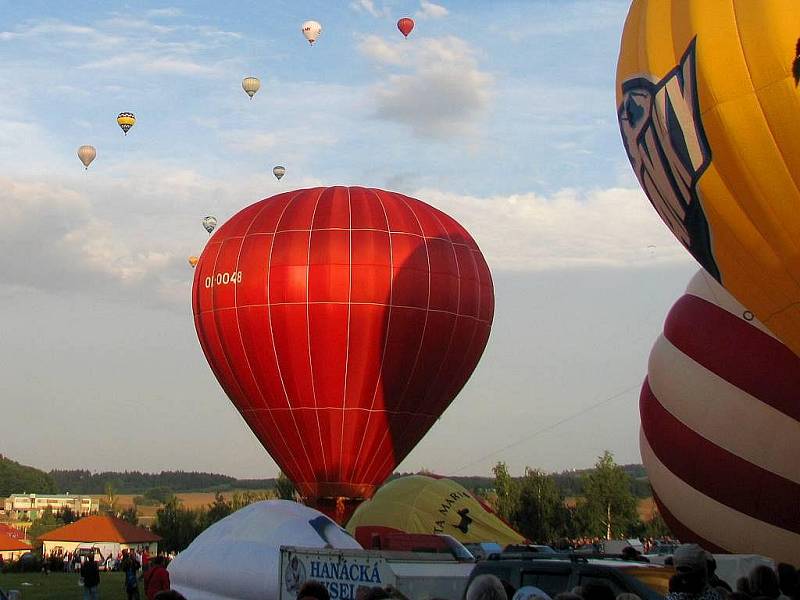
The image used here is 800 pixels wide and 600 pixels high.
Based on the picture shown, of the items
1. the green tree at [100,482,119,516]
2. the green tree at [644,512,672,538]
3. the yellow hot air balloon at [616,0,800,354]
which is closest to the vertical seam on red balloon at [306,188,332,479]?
the yellow hot air balloon at [616,0,800,354]

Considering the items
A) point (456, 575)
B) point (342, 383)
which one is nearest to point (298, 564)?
point (456, 575)

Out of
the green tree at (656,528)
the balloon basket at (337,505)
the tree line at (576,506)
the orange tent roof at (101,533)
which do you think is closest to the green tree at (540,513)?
the tree line at (576,506)

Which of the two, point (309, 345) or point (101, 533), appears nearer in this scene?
point (309, 345)

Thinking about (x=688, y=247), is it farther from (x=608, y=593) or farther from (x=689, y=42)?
(x=608, y=593)

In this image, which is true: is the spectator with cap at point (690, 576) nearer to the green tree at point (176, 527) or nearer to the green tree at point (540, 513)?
the green tree at point (540, 513)

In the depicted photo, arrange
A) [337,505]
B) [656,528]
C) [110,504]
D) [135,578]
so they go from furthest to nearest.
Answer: [110,504], [656,528], [337,505], [135,578]

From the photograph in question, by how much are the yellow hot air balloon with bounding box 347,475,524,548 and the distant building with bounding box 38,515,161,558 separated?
63.3ft

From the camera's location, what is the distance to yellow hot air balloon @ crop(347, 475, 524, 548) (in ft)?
60.5

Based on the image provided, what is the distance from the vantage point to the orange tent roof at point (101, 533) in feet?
121

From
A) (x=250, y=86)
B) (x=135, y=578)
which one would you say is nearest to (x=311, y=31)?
(x=250, y=86)

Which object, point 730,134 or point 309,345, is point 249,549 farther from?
point 309,345

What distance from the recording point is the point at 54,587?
2305 cm

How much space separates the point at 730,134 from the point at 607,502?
29.9 meters

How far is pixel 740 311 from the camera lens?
41.7ft
